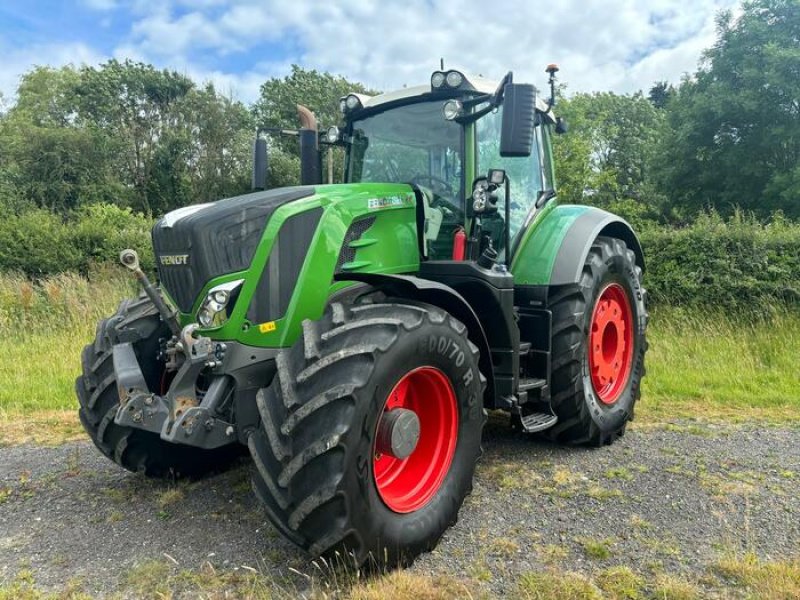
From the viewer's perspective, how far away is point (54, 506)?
376 cm

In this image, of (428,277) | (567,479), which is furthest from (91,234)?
(567,479)

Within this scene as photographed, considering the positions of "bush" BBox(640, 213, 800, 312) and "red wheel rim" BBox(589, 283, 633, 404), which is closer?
"red wheel rim" BBox(589, 283, 633, 404)

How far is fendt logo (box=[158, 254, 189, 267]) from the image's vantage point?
10.6ft

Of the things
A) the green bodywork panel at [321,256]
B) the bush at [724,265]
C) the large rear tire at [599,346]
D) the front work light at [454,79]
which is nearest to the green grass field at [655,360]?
the bush at [724,265]

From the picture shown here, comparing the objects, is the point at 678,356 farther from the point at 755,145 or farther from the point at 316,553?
the point at 755,145

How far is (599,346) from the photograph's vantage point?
4.80 meters

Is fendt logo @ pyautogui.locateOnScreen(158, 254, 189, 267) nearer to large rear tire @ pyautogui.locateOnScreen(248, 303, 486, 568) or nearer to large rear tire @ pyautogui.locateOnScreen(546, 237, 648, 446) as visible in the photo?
large rear tire @ pyautogui.locateOnScreen(248, 303, 486, 568)

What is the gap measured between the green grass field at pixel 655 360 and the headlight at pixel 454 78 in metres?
3.28

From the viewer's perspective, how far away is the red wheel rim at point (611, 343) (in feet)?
15.7

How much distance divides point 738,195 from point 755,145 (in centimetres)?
178

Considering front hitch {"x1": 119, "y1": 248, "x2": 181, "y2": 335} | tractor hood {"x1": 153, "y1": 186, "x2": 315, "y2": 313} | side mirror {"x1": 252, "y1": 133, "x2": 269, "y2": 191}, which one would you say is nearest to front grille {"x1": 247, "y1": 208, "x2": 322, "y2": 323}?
tractor hood {"x1": 153, "y1": 186, "x2": 315, "y2": 313}

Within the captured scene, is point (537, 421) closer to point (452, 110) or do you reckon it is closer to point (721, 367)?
point (452, 110)

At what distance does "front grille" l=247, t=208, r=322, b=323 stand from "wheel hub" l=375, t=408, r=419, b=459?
0.76 metres

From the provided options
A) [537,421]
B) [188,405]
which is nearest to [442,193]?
[537,421]
